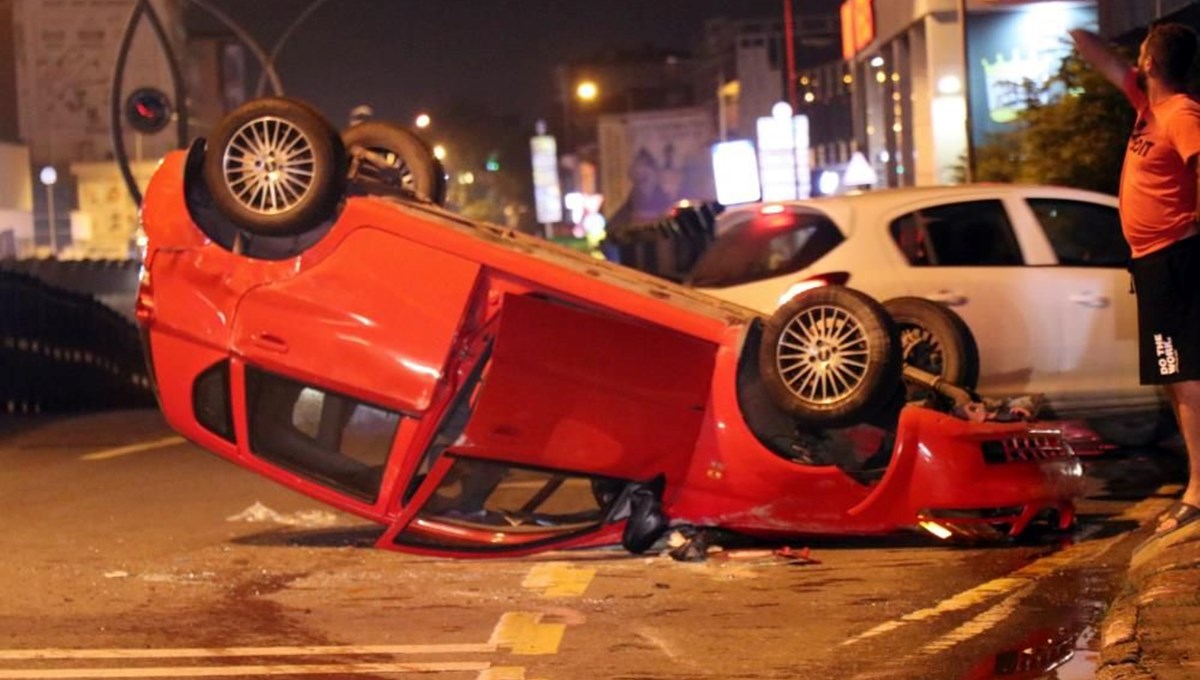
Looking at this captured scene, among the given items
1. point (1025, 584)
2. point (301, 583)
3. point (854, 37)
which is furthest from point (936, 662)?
point (854, 37)

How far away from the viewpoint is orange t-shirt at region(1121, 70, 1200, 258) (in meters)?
7.22

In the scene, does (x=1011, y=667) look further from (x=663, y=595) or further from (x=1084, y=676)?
(x=663, y=595)

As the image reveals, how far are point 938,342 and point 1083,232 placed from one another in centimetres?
224

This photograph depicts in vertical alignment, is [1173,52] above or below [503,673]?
above

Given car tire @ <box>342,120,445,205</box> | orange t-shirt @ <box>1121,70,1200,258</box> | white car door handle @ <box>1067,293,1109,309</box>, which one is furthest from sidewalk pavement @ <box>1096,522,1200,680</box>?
car tire @ <box>342,120,445,205</box>

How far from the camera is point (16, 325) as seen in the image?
2047cm

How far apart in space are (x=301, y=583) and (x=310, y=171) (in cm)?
182

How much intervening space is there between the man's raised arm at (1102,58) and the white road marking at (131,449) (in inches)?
312

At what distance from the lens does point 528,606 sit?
7047 millimetres

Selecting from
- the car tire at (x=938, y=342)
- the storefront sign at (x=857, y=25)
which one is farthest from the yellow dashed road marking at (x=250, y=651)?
the storefront sign at (x=857, y=25)

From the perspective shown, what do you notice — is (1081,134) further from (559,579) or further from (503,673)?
(503,673)

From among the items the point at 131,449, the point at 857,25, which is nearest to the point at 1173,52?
the point at 131,449

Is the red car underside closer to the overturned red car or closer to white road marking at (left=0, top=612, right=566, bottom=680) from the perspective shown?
the overturned red car

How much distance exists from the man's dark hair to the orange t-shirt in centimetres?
14
